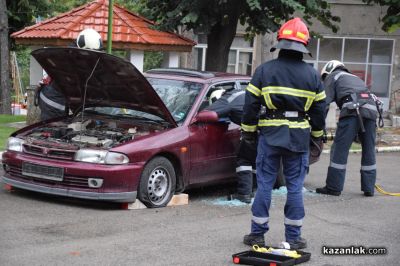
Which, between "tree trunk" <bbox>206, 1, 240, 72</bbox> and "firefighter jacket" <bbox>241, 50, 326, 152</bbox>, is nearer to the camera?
"firefighter jacket" <bbox>241, 50, 326, 152</bbox>

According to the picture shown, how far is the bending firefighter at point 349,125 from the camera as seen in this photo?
359 inches

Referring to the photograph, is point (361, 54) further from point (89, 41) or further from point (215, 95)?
point (89, 41)

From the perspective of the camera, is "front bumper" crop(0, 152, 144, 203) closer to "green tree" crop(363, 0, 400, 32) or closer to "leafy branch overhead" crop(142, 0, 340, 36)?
"leafy branch overhead" crop(142, 0, 340, 36)

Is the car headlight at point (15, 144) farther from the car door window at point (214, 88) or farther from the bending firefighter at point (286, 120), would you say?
the bending firefighter at point (286, 120)

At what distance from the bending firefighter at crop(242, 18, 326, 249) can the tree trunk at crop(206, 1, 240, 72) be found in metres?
8.40

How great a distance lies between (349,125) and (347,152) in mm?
362

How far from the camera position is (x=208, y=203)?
27.3 feet

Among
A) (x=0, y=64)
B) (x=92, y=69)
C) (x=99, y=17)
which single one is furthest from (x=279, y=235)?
(x=0, y=64)

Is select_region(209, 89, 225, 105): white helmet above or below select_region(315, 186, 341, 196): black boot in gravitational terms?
above

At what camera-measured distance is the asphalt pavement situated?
229 inches

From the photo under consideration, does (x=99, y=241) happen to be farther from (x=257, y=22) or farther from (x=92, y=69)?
(x=257, y=22)

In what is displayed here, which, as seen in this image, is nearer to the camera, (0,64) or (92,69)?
(92,69)

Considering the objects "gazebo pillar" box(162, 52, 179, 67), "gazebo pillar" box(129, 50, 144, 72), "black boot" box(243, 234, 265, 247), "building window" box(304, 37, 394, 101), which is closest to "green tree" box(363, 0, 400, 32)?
"gazebo pillar" box(162, 52, 179, 67)

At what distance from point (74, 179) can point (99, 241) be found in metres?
1.37
